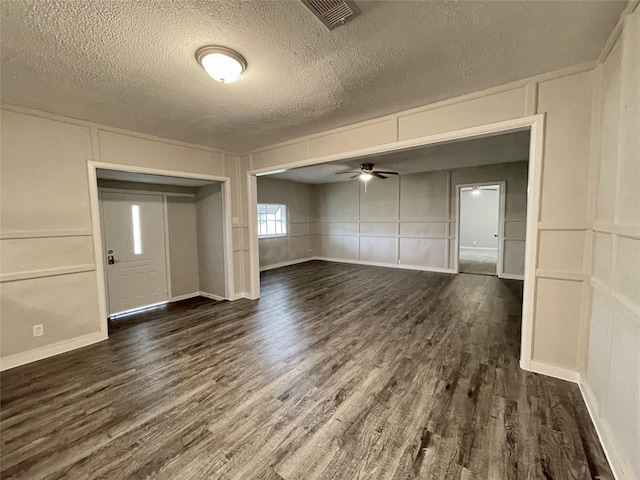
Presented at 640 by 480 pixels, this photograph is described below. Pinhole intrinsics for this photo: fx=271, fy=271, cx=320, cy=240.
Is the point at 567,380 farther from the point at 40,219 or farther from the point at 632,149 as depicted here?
the point at 40,219

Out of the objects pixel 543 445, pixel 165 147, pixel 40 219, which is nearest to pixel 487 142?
pixel 543 445

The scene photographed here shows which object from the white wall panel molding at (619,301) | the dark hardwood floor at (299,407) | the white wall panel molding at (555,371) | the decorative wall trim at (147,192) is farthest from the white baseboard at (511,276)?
the decorative wall trim at (147,192)

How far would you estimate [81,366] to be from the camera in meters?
2.74

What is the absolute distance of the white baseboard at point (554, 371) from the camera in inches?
92.7

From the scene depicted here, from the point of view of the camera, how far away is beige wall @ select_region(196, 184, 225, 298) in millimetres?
4895

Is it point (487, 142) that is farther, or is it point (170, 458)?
point (487, 142)

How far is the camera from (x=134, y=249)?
4531mm

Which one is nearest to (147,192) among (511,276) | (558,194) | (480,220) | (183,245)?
(183,245)

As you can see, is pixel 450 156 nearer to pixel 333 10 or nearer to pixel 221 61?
pixel 333 10

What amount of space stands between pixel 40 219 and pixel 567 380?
17.6 ft

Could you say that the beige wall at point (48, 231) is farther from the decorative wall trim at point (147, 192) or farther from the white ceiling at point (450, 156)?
the white ceiling at point (450, 156)

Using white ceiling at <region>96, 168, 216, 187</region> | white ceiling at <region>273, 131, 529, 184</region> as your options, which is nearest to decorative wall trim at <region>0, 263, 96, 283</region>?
white ceiling at <region>96, 168, 216, 187</region>

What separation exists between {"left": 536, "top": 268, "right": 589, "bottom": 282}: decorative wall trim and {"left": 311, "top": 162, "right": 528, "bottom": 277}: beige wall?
175 inches

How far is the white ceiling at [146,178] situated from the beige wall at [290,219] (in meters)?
2.76
